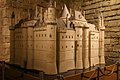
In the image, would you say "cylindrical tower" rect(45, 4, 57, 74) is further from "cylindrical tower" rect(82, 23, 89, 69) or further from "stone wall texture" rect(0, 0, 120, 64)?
"stone wall texture" rect(0, 0, 120, 64)

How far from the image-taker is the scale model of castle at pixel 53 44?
308 centimetres

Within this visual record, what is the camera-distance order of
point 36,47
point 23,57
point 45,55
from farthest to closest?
1. point 23,57
2. point 36,47
3. point 45,55

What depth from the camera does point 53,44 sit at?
304cm

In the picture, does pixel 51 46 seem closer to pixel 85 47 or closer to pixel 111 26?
pixel 85 47

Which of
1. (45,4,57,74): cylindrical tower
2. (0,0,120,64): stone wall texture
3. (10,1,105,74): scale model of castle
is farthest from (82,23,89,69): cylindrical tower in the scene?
(0,0,120,64): stone wall texture

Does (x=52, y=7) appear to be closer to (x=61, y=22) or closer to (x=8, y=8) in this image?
(x=61, y=22)

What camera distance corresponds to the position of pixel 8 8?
5.08m

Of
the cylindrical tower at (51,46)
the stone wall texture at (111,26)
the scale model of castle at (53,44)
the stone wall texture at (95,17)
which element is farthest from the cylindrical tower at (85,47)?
the stone wall texture at (111,26)

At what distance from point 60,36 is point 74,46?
0.55 metres

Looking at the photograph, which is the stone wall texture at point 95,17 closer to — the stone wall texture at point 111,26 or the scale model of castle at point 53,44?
the stone wall texture at point 111,26

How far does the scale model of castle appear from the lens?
3078 millimetres

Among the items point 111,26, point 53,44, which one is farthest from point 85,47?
point 111,26

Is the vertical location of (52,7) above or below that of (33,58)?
above

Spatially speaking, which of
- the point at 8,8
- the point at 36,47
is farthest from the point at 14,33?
Answer: the point at 8,8
